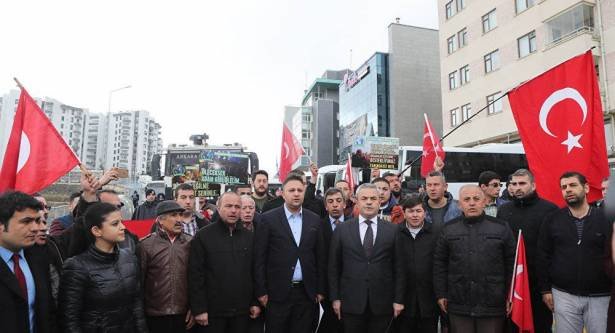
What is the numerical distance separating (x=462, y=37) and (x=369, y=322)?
29.8m

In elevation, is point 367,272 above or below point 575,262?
below

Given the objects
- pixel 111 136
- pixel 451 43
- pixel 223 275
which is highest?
pixel 111 136

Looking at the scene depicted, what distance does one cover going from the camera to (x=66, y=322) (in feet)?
10.1

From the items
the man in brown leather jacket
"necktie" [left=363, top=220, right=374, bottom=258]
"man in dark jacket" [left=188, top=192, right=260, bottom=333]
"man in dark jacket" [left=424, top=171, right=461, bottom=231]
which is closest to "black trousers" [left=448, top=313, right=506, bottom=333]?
"necktie" [left=363, top=220, right=374, bottom=258]

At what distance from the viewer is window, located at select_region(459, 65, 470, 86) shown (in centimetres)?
2912

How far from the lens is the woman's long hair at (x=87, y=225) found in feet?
11.3

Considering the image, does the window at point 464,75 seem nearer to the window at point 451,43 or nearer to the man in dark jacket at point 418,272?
the window at point 451,43

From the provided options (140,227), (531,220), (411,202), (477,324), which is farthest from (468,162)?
(477,324)

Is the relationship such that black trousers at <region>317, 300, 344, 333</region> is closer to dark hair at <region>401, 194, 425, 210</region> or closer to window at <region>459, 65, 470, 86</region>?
dark hair at <region>401, 194, 425, 210</region>

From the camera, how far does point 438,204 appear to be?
516 centimetres

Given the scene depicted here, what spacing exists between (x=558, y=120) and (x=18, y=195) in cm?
549

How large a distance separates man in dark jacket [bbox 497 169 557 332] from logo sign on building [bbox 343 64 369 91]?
46.3m

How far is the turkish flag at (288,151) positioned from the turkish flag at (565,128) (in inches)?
248

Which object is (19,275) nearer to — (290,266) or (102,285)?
(102,285)
